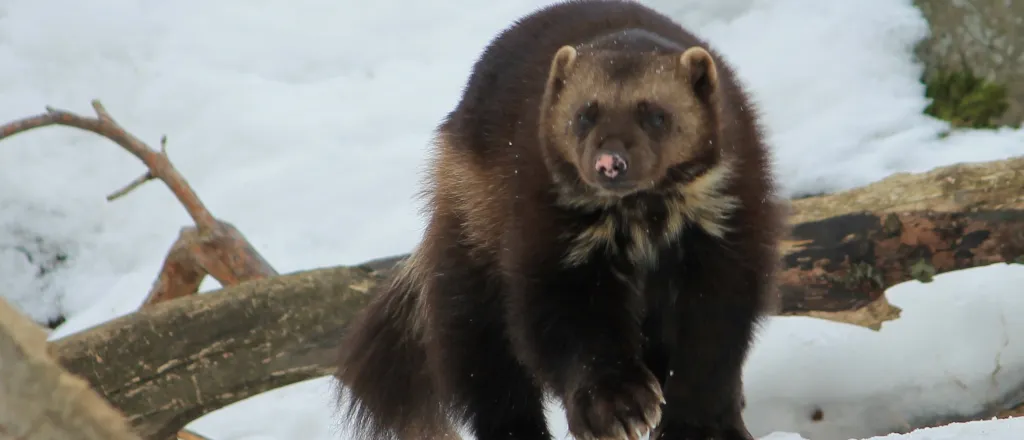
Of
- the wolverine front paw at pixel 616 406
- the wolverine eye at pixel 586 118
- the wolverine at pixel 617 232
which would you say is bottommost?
the wolverine front paw at pixel 616 406

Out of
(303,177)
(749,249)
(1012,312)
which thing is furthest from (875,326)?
(303,177)

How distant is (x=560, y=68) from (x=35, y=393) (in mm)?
1767

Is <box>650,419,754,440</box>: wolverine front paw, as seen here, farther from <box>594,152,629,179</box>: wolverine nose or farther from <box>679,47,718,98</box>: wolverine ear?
<box>679,47,718,98</box>: wolverine ear

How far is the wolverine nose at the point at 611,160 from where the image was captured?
255cm

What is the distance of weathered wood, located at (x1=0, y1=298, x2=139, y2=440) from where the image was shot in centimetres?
115

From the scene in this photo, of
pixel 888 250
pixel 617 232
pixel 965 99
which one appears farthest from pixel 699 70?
pixel 965 99

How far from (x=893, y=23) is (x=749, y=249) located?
166 inches

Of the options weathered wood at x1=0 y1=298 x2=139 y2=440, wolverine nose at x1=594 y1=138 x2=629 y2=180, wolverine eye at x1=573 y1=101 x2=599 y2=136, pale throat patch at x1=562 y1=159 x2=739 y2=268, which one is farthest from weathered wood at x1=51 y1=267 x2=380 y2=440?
weathered wood at x1=0 y1=298 x2=139 y2=440

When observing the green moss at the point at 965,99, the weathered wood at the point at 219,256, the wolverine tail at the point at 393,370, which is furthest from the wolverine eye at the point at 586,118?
the green moss at the point at 965,99

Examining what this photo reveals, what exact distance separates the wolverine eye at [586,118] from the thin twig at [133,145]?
8.19ft

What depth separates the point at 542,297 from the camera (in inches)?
108

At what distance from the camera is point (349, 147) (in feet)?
21.9

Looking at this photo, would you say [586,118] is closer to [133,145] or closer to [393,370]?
[393,370]

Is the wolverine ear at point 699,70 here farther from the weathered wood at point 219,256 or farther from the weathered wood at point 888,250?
the weathered wood at point 219,256
